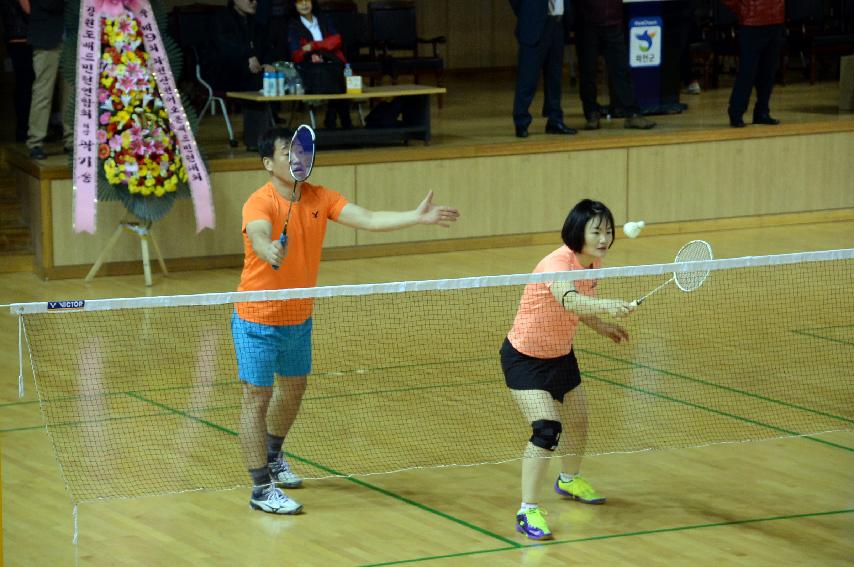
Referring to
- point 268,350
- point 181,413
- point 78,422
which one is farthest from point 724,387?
point 78,422

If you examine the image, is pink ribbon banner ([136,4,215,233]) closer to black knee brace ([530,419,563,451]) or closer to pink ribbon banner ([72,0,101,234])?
pink ribbon banner ([72,0,101,234])

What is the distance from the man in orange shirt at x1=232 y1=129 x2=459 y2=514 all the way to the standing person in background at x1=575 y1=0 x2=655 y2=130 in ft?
28.6

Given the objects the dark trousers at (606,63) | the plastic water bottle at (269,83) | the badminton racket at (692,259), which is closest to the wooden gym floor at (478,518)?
the badminton racket at (692,259)

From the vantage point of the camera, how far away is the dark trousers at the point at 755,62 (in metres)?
15.0

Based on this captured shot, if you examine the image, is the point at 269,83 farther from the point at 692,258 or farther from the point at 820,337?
the point at 692,258

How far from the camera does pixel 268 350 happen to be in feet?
21.9

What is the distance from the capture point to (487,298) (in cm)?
1187

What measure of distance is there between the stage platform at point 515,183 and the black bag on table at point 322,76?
1.90 feet

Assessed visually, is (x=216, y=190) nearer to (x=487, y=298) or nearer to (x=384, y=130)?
(x=384, y=130)

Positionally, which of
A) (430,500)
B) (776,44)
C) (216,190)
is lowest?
(430,500)

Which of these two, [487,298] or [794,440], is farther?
[487,298]

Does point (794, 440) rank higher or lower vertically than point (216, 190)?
lower

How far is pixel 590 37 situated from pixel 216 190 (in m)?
4.76

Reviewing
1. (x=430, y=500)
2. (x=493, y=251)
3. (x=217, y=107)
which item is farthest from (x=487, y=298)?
(x=217, y=107)
